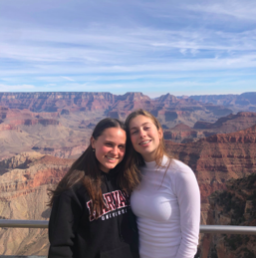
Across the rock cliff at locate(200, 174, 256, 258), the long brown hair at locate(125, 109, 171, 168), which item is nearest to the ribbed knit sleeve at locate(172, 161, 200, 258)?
the long brown hair at locate(125, 109, 171, 168)

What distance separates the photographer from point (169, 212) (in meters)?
2.38

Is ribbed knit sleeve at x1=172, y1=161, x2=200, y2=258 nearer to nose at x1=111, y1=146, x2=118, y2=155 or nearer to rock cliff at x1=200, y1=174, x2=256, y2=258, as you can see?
nose at x1=111, y1=146, x2=118, y2=155

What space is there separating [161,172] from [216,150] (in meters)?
57.7

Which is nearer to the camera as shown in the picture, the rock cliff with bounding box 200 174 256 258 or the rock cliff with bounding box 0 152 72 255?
the rock cliff with bounding box 200 174 256 258

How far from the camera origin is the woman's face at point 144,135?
257 cm

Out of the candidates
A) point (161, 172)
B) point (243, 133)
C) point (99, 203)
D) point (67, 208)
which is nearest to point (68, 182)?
point (67, 208)

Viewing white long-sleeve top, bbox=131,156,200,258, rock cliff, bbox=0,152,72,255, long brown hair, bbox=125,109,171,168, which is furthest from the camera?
rock cliff, bbox=0,152,72,255

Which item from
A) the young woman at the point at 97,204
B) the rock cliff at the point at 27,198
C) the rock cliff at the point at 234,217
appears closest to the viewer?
the young woman at the point at 97,204

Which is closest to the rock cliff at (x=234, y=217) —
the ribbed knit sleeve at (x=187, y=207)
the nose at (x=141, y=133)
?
the ribbed knit sleeve at (x=187, y=207)

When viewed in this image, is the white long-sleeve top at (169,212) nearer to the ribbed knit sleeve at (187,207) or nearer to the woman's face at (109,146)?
the ribbed knit sleeve at (187,207)

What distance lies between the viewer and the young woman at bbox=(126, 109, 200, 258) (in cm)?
231

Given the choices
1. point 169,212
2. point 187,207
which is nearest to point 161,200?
point 169,212

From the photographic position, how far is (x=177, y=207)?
2.41m

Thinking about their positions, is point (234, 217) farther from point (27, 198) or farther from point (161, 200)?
point (27, 198)
